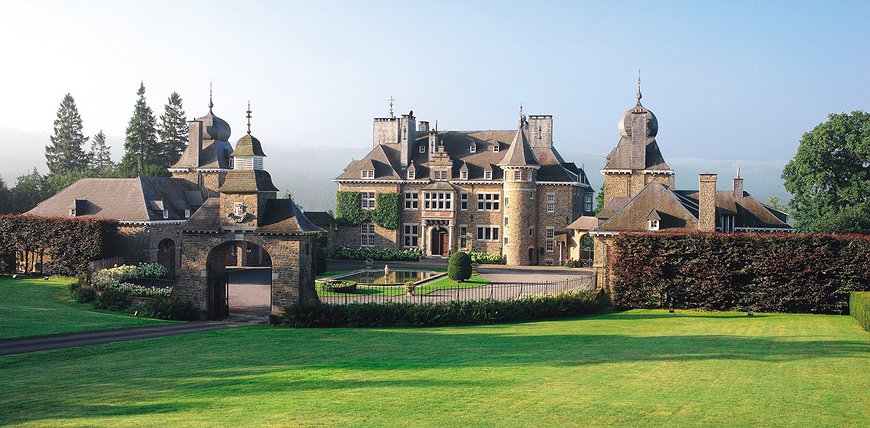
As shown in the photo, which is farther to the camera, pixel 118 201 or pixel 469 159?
pixel 469 159

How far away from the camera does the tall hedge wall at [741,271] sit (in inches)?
1240

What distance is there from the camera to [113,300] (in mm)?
31328

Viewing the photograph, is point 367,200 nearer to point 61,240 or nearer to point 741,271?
point 61,240

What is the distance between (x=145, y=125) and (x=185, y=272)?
5216cm

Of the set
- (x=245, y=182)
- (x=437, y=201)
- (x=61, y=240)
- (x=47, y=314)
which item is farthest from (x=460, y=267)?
(x=61, y=240)

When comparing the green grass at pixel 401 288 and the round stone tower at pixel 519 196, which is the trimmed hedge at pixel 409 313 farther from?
the round stone tower at pixel 519 196

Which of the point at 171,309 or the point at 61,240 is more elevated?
the point at 61,240

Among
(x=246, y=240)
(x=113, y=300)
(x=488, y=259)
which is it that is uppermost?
(x=246, y=240)

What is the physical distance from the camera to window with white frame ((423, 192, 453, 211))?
58.7 m

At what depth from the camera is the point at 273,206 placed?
101 feet

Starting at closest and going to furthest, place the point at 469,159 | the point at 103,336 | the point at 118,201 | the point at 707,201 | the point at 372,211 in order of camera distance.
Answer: the point at 103,336
the point at 707,201
the point at 118,201
the point at 469,159
the point at 372,211

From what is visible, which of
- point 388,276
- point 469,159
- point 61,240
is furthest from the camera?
point 469,159

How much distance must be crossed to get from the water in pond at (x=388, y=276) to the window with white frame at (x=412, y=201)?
1068 cm

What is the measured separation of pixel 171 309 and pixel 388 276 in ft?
60.0
